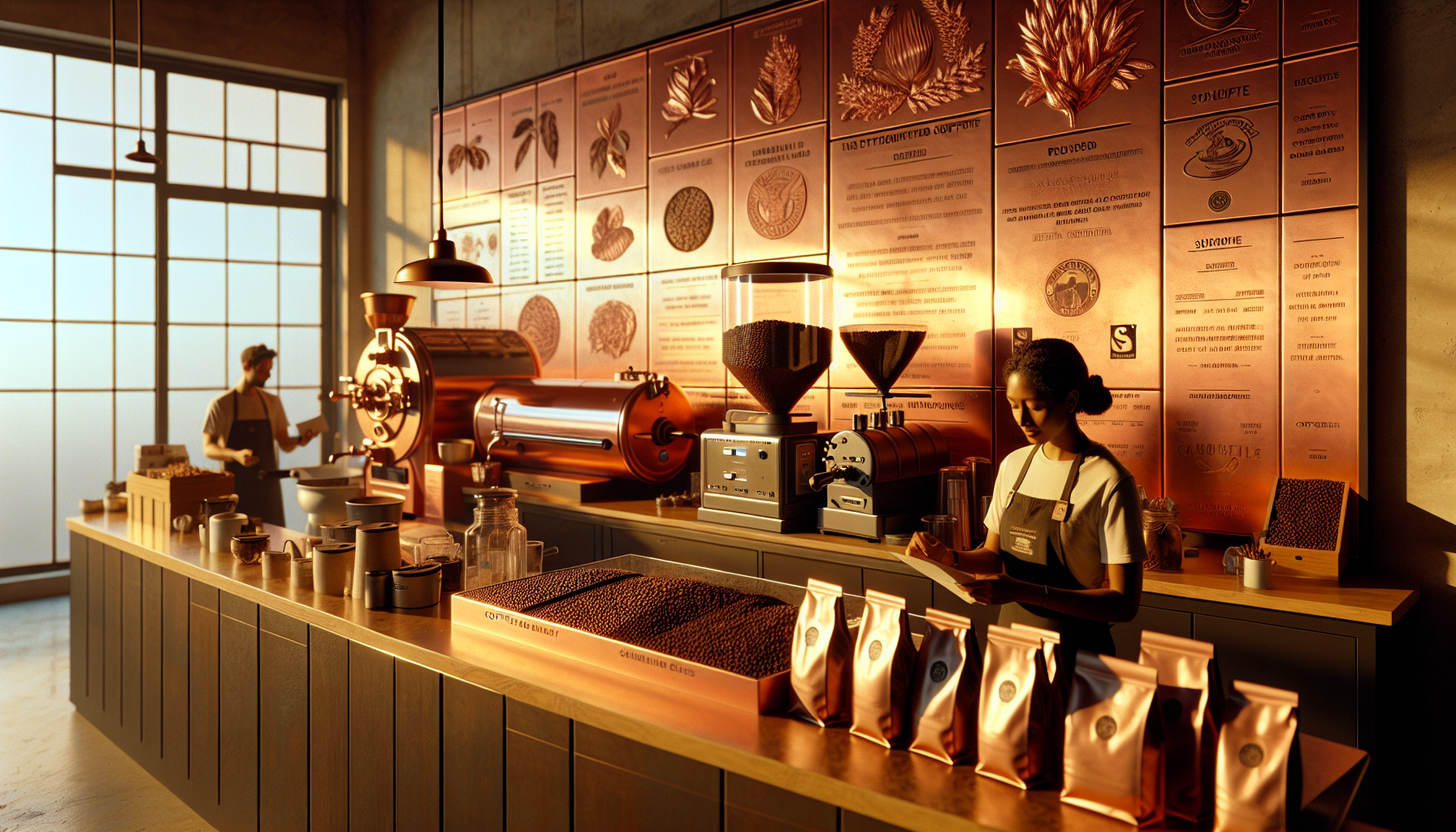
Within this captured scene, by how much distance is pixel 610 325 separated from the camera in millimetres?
5285

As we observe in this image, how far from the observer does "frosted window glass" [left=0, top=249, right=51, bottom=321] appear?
20.2ft

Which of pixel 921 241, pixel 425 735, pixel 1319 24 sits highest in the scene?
pixel 1319 24

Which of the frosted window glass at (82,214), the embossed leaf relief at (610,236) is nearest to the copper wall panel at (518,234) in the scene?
the embossed leaf relief at (610,236)

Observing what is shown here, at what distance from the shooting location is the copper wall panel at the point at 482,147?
19.5 feet

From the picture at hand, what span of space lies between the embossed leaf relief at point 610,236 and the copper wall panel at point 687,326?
29 cm

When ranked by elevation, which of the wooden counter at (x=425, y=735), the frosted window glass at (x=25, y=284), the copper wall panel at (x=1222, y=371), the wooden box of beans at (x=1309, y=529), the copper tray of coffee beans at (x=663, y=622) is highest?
the frosted window glass at (x=25, y=284)

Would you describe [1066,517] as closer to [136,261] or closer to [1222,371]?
[1222,371]

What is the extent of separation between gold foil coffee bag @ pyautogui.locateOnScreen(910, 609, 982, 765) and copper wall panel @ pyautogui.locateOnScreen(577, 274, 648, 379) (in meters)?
3.77

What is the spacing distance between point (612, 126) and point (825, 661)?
4.25m

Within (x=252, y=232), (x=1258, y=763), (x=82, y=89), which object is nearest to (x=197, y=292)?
(x=252, y=232)

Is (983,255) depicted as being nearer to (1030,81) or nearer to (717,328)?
(1030,81)

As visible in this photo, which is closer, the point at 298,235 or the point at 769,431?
the point at 769,431

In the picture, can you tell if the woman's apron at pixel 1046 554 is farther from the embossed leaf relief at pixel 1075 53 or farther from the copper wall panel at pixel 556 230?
the copper wall panel at pixel 556 230

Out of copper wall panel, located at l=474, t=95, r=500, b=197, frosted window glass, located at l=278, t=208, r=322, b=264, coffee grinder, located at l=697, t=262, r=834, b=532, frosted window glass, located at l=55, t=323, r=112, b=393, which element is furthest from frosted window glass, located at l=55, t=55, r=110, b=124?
coffee grinder, located at l=697, t=262, r=834, b=532
